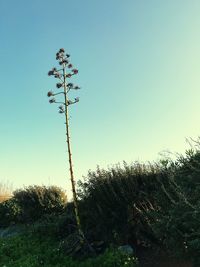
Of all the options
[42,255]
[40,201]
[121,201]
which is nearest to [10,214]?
[40,201]

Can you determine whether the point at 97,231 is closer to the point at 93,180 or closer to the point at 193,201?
the point at 93,180

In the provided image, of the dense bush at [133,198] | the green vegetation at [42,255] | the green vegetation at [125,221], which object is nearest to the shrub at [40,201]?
the green vegetation at [42,255]

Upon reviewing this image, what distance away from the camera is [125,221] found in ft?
36.6

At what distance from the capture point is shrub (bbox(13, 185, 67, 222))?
18.3 meters

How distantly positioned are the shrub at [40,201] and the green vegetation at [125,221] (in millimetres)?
3090

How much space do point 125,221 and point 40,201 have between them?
7.59 metres

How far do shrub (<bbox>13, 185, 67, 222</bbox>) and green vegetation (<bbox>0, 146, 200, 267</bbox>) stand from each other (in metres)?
3.09

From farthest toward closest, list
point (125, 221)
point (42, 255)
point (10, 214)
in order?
point (10, 214), point (42, 255), point (125, 221)

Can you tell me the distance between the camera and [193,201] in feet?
25.0

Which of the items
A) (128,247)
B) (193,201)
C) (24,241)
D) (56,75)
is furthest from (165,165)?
(24,241)

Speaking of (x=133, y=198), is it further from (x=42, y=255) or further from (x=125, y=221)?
(x=42, y=255)

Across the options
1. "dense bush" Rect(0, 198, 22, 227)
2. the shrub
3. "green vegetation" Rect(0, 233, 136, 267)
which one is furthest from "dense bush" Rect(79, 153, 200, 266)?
"dense bush" Rect(0, 198, 22, 227)

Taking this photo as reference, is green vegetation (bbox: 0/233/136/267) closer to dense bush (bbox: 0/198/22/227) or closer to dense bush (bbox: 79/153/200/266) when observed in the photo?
dense bush (bbox: 79/153/200/266)

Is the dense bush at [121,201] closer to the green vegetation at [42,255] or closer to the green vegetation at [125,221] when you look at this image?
the green vegetation at [125,221]
